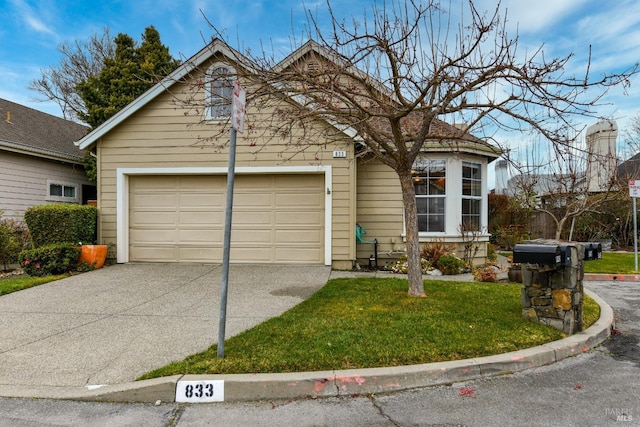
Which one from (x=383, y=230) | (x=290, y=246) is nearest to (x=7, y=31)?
(x=290, y=246)

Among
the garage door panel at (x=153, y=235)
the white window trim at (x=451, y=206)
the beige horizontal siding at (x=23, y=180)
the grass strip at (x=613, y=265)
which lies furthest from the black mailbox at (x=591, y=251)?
the beige horizontal siding at (x=23, y=180)

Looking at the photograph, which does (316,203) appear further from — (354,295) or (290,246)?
(354,295)

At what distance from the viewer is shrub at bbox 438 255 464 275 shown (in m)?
9.02

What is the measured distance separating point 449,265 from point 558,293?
170 inches

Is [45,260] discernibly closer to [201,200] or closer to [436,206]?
[201,200]

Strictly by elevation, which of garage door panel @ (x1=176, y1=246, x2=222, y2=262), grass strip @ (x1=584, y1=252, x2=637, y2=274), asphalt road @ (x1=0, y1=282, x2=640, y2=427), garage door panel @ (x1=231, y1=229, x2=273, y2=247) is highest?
garage door panel @ (x1=231, y1=229, x2=273, y2=247)

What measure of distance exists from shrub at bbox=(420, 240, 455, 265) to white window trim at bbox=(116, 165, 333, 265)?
93.3 inches

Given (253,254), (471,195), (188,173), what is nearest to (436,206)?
(471,195)

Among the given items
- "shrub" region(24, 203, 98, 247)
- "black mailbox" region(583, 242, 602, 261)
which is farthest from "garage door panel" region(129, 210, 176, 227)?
"black mailbox" region(583, 242, 602, 261)

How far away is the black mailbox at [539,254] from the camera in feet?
14.0

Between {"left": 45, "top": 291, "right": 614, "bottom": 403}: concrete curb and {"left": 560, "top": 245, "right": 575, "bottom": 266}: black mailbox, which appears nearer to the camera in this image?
{"left": 45, "top": 291, "right": 614, "bottom": 403}: concrete curb

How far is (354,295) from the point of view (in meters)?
6.41

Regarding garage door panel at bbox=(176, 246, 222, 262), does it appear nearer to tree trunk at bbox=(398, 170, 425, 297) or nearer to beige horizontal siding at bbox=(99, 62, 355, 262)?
beige horizontal siding at bbox=(99, 62, 355, 262)

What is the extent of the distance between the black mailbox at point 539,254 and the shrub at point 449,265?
4540 millimetres
